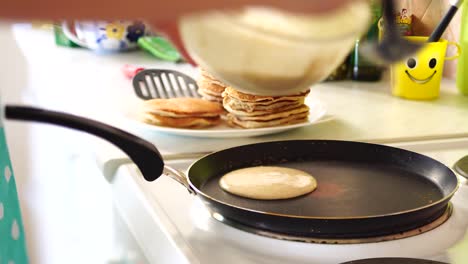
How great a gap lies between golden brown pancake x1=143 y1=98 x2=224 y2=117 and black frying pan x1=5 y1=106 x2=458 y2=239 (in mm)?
162

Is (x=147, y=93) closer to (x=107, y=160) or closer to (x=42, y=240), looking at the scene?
(x=107, y=160)

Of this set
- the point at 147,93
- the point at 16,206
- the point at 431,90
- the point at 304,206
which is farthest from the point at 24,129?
the point at 304,206

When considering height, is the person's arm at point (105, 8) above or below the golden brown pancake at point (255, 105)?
above

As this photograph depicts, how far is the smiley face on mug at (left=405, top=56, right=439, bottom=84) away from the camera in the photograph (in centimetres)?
116

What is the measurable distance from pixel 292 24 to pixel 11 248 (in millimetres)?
701

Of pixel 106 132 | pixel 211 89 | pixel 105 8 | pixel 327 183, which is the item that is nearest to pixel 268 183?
pixel 327 183

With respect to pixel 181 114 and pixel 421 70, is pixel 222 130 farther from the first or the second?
pixel 421 70

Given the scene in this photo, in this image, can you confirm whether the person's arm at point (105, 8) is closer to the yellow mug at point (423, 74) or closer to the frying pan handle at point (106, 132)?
the frying pan handle at point (106, 132)

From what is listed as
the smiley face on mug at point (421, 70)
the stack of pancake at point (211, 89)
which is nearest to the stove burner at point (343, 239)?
the stack of pancake at point (211, 89)

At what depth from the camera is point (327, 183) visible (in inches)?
29.3

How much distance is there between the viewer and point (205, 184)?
0.74 m

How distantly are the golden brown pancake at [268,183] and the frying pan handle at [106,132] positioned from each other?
0.10 meters

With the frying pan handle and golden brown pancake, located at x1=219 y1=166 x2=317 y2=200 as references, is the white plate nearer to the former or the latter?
golden brown pancake, located at x1=219 y1=166 x2=317 y2=200

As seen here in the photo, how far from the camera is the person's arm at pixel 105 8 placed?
0.22 metres
